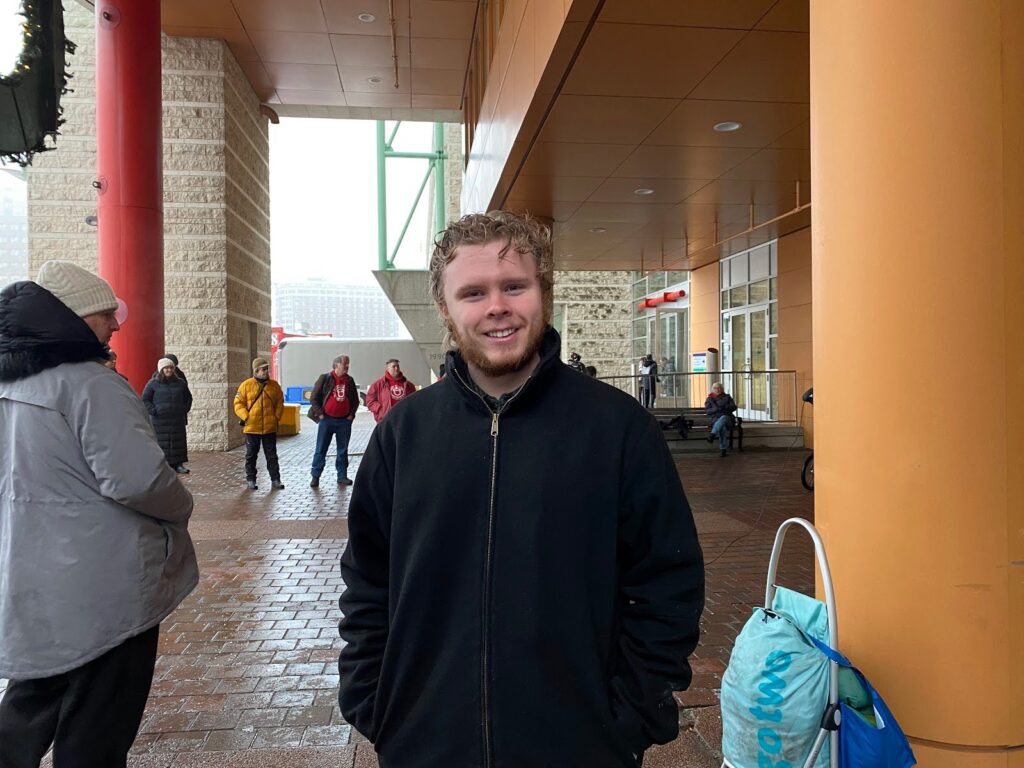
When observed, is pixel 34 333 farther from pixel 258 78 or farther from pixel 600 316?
pixel 600 316

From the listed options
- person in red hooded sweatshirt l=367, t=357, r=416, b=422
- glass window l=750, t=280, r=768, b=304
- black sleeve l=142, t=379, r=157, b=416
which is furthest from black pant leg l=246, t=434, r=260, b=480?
glass window l=750, t=280, r=768, b=304

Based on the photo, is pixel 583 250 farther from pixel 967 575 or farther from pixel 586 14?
pixel 967 575

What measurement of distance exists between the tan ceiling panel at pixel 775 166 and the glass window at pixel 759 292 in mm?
6808

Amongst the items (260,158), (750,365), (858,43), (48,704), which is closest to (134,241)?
(260,158)

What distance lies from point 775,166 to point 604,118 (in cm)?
381

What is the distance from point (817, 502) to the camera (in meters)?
2.69

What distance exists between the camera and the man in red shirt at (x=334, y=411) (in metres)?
10.7

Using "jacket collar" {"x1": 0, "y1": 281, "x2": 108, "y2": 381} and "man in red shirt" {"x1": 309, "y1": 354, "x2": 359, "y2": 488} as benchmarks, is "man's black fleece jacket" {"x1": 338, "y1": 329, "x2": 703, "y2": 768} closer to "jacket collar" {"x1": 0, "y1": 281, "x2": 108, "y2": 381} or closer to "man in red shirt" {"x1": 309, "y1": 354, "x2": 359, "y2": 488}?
"jacket collar" {"x1": 0, "y1": 281, "x2": 108, "y2": 381}

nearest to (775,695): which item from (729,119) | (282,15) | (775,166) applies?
(729,119)

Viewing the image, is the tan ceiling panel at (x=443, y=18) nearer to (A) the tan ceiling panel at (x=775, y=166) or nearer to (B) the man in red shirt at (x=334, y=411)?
(A) the tan ceiling panel at (x=775, y=166)

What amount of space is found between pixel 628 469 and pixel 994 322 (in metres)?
1.38

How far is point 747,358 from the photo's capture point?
66.0 feet

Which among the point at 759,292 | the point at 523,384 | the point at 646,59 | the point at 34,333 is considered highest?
the point at 646,59

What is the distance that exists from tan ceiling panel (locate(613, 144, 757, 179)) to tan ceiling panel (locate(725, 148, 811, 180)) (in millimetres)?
200
